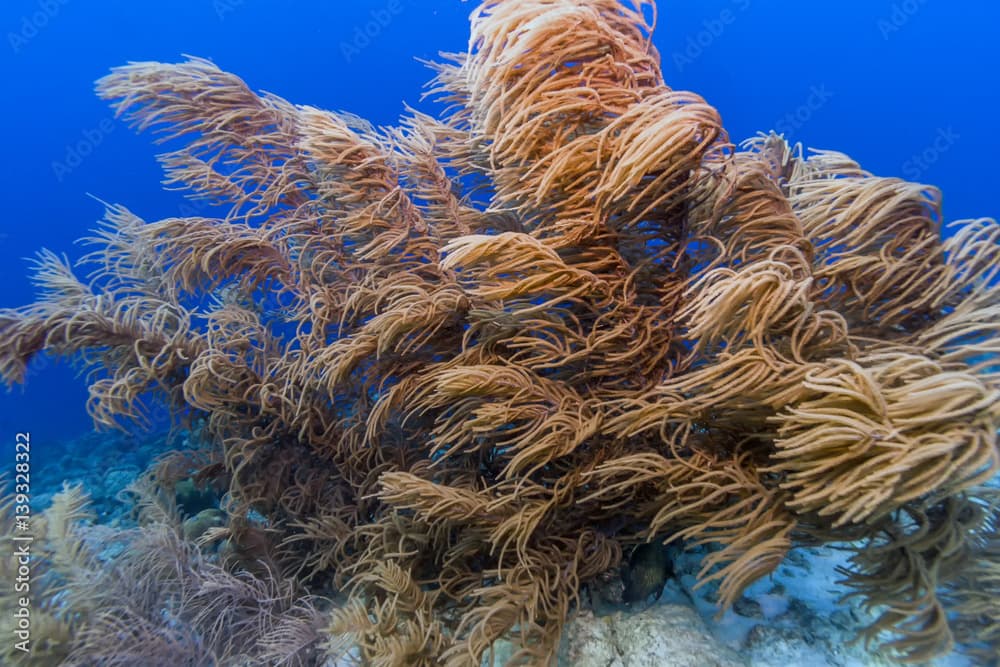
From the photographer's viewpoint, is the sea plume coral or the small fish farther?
the small fish

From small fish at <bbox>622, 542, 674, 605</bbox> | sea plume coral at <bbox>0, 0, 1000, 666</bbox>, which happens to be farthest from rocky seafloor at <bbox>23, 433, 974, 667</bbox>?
sea plume coral at <bbox>0, 0, 1000, 666</bbox>

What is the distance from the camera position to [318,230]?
13.9 ft

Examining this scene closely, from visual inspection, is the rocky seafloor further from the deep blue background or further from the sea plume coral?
the deep blue background

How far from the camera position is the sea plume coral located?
218cm

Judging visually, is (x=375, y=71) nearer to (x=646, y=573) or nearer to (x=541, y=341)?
(x=541, y=341)

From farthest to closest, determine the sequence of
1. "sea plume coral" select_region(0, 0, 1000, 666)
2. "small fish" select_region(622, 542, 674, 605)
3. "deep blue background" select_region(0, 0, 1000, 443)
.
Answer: "deep blue background" select_region(0, 0, 1000, 443) → "small fish" select_region(622, 542, 674, 605) → "sea plume coral" select_region(0, 0, 1000, 666)

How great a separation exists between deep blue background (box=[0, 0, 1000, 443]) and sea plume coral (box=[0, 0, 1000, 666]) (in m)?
31.9

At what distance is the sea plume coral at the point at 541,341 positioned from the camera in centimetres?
218

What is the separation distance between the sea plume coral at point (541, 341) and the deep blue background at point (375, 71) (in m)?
31.9

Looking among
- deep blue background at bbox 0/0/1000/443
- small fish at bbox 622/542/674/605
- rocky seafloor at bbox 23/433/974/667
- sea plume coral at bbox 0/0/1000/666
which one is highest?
deep blue background at bbox 0/0/1000/443

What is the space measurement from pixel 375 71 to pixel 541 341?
41.7 meters

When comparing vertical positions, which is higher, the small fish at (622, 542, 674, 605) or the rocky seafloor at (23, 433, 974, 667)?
the small fish at (622, 542, 674, 605)

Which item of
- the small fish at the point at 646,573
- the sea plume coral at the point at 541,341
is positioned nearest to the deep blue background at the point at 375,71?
the sea plume coral at the point at 541,341

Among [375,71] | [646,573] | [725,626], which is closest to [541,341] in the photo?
[646,573]
